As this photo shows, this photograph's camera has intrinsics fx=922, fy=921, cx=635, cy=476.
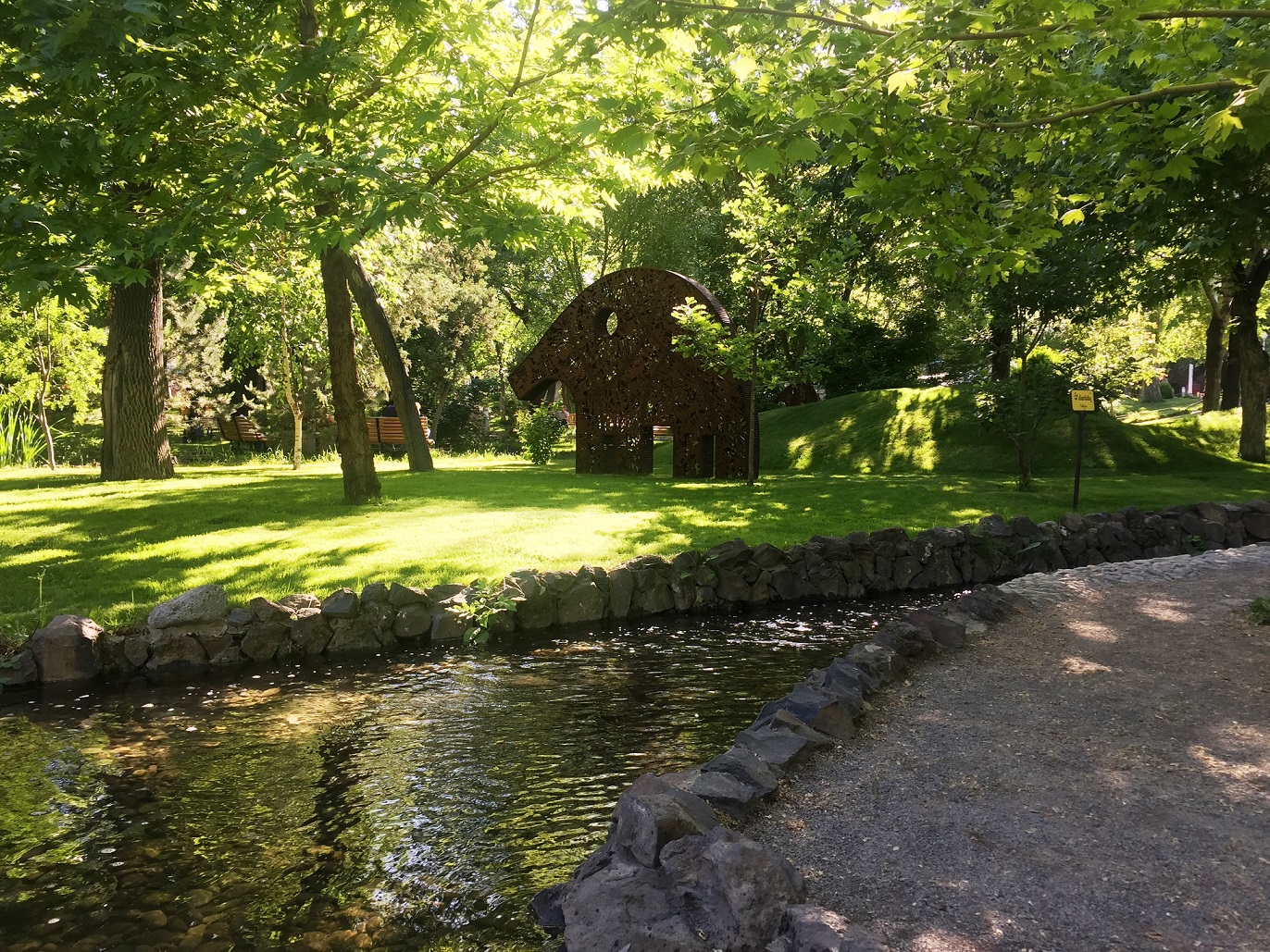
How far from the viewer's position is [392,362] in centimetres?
2105

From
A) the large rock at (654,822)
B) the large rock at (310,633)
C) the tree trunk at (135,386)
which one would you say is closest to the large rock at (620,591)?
the large rock at (310,633)

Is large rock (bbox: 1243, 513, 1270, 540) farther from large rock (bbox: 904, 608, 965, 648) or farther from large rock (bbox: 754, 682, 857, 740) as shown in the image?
large rock (bbox: 754, 682, 857, 740)

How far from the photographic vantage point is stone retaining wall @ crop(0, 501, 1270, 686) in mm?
7996

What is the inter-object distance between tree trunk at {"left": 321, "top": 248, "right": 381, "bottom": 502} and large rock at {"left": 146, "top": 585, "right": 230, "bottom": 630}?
5929 millimetres

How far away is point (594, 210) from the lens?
45.8ft

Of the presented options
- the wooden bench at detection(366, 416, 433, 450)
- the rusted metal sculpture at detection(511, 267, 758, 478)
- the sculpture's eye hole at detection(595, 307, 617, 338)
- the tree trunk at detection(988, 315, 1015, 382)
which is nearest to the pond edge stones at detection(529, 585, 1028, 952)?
the rusted metal sculpture at detection(511, 267, 758, 478)

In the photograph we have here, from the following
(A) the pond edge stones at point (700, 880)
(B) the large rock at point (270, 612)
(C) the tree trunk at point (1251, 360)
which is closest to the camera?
(A) the pond edge stones at point (700, 880)

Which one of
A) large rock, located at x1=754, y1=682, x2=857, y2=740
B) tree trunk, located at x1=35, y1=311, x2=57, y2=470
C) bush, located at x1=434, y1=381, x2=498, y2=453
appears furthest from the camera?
bush, located at x1=434, y1=381, x2=498, y2=453

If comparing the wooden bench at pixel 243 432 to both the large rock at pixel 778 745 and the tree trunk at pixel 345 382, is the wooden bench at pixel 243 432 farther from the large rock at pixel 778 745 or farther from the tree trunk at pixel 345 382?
the large rock at pixel 778 745

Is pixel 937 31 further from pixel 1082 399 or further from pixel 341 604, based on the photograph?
pixel 1082 399

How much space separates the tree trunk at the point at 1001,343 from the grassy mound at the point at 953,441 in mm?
1388

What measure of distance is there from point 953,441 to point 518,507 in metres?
12.2

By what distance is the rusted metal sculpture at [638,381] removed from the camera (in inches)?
744

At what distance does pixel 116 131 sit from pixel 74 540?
4.89m
